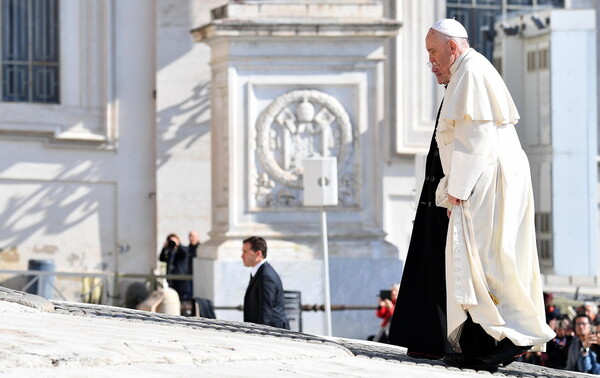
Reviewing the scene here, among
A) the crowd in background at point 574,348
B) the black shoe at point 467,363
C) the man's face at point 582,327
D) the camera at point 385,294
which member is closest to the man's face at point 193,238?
the camera at point 385,294

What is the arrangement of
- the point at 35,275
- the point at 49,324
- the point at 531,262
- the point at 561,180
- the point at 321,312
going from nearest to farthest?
the point at 49,324, the point at 531,262, the point at 321,312, the point at 35,275, the point at 561,180

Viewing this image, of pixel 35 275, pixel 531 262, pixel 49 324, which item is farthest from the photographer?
pixel 35 275

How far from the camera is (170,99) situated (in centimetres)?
2406

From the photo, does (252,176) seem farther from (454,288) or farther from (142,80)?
(454,288)

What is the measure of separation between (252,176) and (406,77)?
6839 millimetres

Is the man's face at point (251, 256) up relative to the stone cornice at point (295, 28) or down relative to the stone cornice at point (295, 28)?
down

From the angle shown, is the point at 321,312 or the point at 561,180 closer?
the point at 321,312

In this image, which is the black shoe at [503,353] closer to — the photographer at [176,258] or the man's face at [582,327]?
the man's face at [582,327]

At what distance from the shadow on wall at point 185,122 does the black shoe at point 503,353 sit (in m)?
15.2

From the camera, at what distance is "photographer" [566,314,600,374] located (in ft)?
43.5

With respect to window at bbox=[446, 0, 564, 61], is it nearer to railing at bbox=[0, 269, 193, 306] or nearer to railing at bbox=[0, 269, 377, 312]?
railing at bbox=[0, 269, 377, 312]

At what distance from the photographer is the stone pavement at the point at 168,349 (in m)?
7.25

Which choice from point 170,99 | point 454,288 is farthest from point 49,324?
point 170,99

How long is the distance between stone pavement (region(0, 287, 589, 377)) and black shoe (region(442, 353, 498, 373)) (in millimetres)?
45
